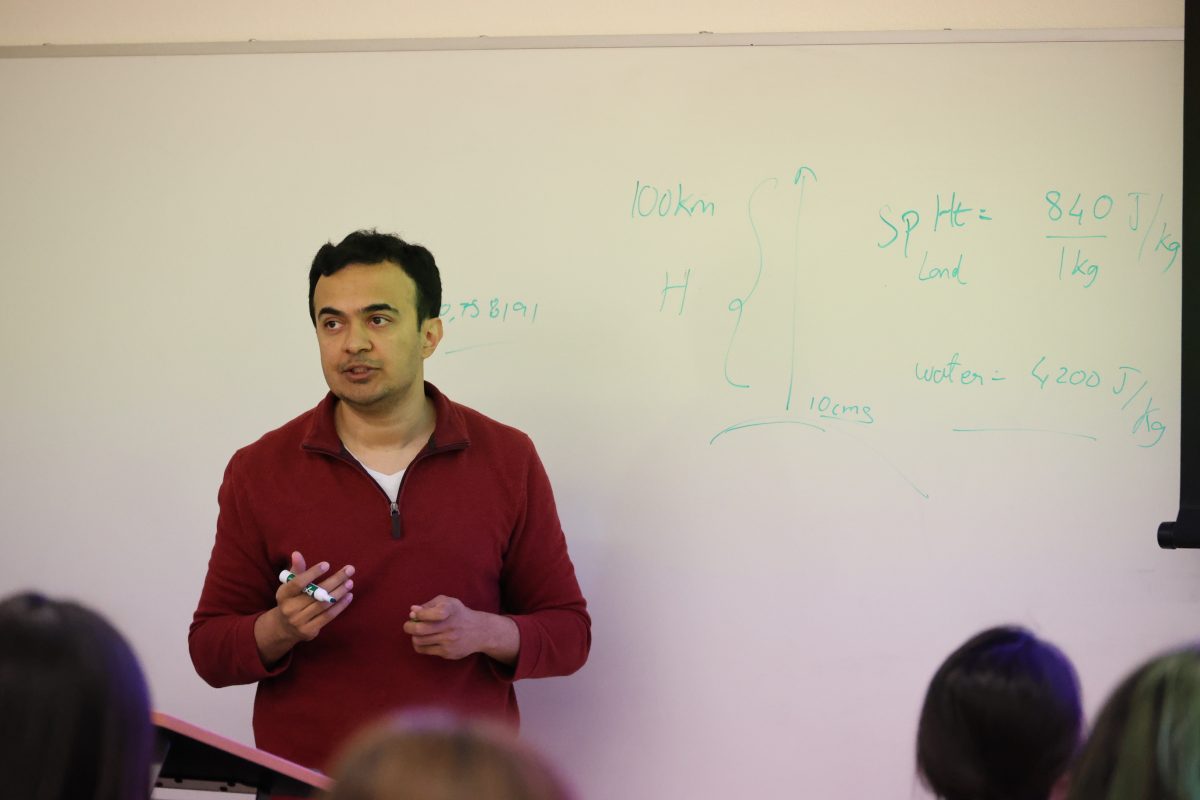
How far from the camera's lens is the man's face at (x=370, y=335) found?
2.31m

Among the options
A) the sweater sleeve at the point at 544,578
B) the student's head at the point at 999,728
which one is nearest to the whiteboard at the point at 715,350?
the sweater sleeve at the point at 544,578

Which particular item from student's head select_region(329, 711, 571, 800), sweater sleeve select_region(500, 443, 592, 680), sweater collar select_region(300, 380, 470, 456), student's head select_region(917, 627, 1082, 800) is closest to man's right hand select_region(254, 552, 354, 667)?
sweater collar select_region(300, 380, 470, 456)

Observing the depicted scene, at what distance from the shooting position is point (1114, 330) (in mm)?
2723

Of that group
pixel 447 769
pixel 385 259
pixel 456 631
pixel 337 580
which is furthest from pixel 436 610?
pixel 447 769

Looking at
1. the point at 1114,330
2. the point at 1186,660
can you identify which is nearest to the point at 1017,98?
the point at 1114,330

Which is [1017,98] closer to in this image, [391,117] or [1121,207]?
[1121,207]

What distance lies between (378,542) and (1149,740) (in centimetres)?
147

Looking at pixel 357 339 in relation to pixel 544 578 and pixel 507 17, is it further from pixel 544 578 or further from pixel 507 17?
pixel 507 17

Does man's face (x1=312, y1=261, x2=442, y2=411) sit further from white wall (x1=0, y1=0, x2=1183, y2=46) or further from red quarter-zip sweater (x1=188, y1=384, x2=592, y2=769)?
white wall (x1=0, y1=0, x2=1183, y2=46)

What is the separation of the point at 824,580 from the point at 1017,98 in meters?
1.17

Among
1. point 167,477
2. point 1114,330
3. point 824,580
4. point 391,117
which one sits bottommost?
point 824,580

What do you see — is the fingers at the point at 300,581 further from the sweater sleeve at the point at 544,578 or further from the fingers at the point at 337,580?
the sweater sleeve at the point at 544,578

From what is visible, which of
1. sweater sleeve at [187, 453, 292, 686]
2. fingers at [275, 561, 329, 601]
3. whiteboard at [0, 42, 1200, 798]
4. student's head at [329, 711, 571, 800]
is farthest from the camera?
whiteboard at [0, 42, 1200, 798]

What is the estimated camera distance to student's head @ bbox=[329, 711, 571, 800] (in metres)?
0.84
